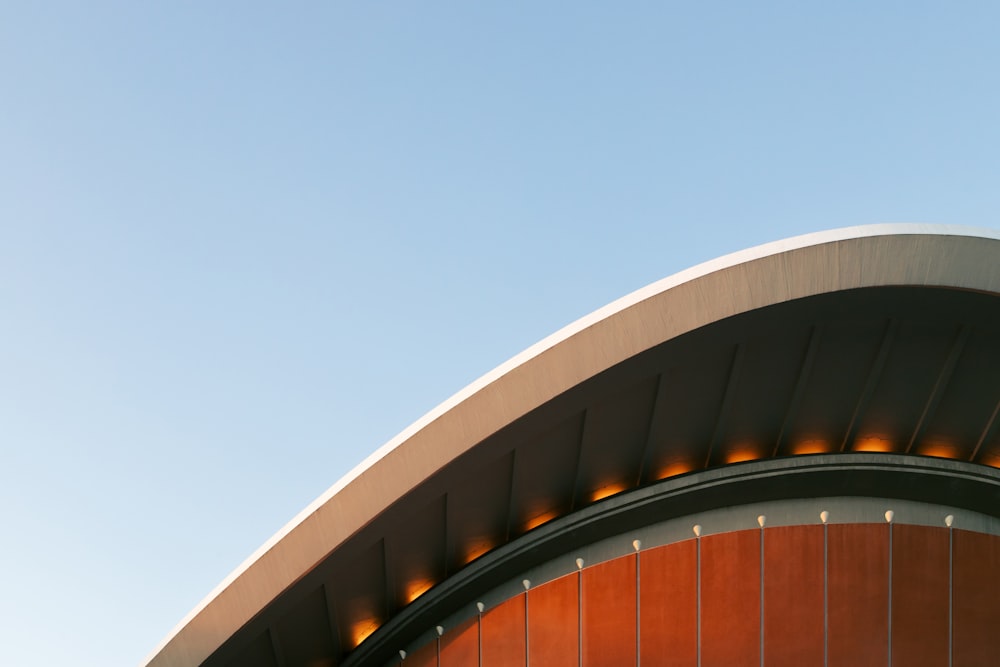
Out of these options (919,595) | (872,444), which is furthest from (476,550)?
(919,595)

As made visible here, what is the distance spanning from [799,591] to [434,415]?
5.30 metres

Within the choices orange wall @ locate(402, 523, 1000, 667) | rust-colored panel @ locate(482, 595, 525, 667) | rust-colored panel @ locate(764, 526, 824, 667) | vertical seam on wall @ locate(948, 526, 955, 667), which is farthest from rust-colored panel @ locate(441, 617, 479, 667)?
vertical seam on wall @ locate(948, 526, 955, 667)

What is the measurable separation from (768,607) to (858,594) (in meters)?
1.11

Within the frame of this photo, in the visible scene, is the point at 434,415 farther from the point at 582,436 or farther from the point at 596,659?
the point at 596,659

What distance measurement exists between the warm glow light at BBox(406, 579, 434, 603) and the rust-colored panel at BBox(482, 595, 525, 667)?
2.78ft

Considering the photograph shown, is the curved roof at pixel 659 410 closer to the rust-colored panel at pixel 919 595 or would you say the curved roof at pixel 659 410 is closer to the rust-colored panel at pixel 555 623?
the rust-colored panel at pixel 555 623

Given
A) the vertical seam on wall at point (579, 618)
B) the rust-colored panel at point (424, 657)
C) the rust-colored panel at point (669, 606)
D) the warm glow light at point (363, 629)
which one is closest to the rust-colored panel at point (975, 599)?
the rust-colored panel at point (669, 606)

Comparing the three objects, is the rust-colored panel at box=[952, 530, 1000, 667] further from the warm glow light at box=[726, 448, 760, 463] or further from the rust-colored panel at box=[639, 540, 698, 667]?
the rust-colored panel at box=[639, 540, 698, 667]

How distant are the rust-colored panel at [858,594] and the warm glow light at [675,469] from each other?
1.94m

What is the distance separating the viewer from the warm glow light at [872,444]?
11695 mm

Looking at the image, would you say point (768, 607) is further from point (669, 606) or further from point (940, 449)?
point (940, 449)

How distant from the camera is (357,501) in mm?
9562

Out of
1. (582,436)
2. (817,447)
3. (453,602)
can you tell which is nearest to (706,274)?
(582,436)

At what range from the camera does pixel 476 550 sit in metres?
11.8
